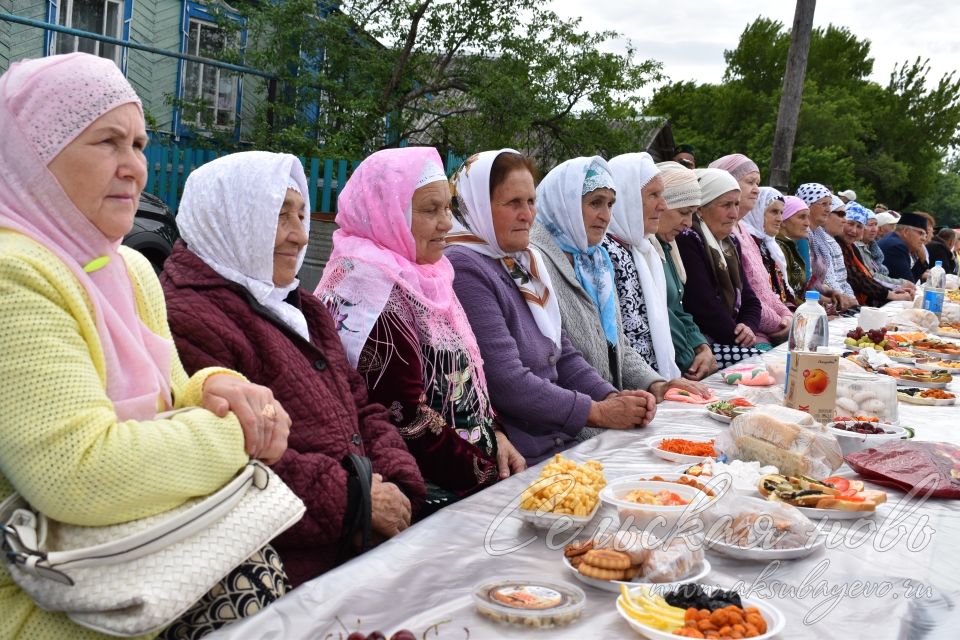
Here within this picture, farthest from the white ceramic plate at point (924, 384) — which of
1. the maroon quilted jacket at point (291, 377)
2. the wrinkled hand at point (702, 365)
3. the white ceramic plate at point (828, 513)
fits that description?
the maroon quilted jacket at point (291, 377)

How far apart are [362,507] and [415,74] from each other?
9.82 m

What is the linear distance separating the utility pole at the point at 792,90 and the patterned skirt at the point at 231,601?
1214 cm

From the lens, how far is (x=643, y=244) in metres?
4.75

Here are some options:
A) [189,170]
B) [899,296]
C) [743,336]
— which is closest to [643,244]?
[743,336]

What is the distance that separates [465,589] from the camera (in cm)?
157

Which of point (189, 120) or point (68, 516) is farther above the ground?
point (189, 120)

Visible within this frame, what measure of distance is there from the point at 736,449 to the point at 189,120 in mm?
9859

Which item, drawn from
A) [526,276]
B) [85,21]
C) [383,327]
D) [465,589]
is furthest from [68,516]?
[85,21]

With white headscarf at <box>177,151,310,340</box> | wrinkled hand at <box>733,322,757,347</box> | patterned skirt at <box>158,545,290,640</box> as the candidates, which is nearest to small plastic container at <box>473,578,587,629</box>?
patterned skirt at <box>158,545,290,640</box>

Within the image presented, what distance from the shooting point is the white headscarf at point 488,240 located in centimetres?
350

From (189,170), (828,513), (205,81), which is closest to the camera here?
(828,513)

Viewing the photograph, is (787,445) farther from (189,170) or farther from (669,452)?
(189,170)

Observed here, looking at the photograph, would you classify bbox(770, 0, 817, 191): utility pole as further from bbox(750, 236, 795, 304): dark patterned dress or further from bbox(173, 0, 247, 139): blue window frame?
bbox(173, 0, 247, 139): blue window frame

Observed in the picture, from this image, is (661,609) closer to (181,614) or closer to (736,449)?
(181,614)
